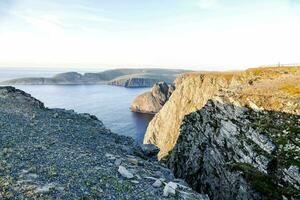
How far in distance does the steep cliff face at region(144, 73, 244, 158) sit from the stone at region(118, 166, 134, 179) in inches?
3399

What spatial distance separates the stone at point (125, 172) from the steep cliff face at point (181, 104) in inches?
3399

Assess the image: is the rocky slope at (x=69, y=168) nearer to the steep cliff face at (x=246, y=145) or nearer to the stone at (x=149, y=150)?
the stone at (x=149, y=150)

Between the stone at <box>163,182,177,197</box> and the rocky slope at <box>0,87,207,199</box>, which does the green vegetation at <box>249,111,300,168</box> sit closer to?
the rocky slope at <box>0,87,207,199</box>

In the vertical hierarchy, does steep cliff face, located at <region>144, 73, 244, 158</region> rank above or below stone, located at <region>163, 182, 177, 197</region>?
below

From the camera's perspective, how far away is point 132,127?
16975cm

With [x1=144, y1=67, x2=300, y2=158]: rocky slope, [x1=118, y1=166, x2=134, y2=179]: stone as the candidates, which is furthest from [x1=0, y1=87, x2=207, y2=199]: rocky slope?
[x1=144, y1=67, x2=300, y2=158]: rocky slope

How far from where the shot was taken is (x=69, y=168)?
23297 mm

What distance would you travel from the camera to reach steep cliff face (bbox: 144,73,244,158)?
11488 cm

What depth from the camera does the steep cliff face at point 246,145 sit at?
3088cm

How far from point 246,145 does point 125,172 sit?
56.4ft

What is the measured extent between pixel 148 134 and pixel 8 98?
99.9 m

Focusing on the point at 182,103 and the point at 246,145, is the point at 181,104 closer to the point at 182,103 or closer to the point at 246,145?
the point at 182,103

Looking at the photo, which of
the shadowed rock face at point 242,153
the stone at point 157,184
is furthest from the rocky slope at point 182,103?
the stone at point 157,184

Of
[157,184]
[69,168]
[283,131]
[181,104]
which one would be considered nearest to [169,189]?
[157,184]
